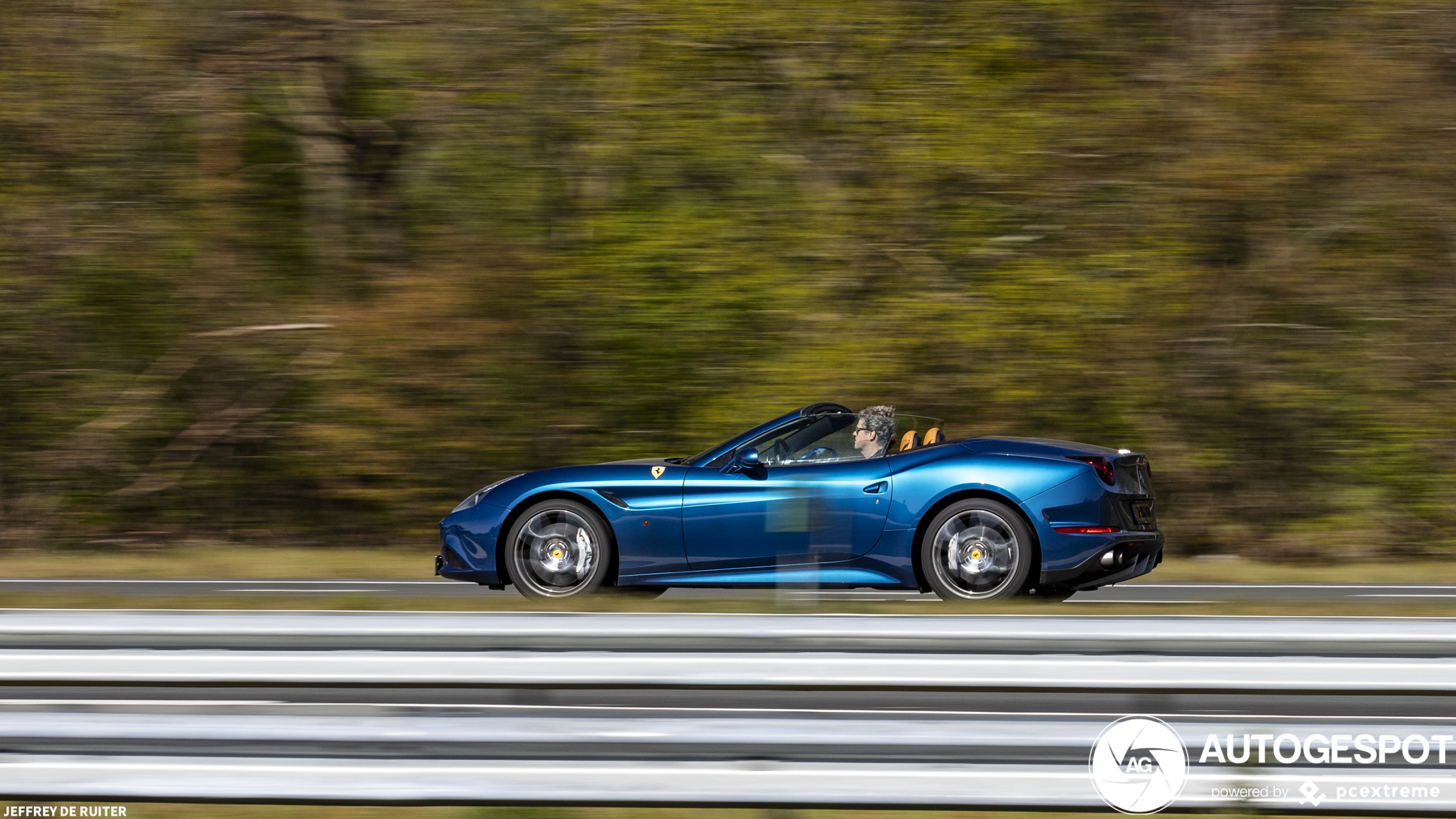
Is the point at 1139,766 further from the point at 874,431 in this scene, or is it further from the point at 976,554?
the point at 874,431

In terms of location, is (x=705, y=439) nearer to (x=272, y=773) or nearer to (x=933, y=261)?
(x=933, y=261)

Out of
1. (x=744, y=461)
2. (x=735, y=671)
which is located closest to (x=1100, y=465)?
(x=744, y=461)

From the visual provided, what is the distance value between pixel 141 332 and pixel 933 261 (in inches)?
291

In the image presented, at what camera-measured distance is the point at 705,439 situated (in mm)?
12992

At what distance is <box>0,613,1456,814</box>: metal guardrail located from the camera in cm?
388

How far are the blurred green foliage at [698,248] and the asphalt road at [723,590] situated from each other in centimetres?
282

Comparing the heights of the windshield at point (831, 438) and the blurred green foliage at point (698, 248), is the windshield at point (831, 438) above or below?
below

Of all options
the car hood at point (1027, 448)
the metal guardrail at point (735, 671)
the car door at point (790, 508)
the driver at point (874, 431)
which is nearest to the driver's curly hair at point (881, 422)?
the driver at point (874, 431)

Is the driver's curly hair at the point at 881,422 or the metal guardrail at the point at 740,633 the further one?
the driver's curly hair at the point at 881,422

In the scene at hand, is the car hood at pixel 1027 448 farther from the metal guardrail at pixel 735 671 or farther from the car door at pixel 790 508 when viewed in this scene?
the metal guardrail at pixel 735 671

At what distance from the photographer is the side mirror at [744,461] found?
787 cm

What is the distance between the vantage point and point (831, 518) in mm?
7621

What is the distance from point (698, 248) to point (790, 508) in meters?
5.59

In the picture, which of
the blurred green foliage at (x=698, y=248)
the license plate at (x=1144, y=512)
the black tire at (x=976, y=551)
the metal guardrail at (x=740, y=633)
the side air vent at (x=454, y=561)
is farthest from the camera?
the blurred green foliage at (x=698, y=248)
